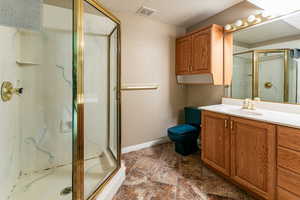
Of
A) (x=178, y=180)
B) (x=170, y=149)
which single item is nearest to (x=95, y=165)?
(x=178, y=180)

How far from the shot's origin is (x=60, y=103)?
1.82m

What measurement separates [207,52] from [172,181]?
177cm

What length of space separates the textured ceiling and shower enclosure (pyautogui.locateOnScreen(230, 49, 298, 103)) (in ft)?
2.53

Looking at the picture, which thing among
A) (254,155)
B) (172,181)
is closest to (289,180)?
(254,155)

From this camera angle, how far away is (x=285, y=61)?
5.05ft

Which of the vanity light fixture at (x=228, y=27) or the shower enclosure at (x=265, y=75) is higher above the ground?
the vanity light fixture at (x=228, y=27)

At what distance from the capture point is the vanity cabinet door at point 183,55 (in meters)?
2.45

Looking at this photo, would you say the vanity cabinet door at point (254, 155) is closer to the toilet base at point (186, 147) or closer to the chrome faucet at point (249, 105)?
the chrome faucet at point (249, 105)

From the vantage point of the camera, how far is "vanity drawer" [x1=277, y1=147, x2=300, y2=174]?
1062mm

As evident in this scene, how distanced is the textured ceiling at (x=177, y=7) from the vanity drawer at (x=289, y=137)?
1.77 meters

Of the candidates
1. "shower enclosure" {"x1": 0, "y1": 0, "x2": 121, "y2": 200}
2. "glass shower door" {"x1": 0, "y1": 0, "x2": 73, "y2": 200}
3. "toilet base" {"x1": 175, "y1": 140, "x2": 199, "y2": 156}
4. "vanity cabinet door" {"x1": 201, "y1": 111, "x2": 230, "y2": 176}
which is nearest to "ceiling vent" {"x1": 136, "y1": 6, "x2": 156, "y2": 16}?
"shower enclosure" {"x1": 0, "y1": 0, "x2": 121, "y2": 200}

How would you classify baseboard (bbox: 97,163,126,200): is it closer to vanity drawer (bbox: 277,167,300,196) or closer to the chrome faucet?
vanity drawer (bbox: 277,167,300,196)

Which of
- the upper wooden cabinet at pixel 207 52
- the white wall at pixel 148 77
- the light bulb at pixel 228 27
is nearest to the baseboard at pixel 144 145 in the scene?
the white wall at pixel 148 77

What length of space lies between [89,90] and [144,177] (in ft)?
4.19
